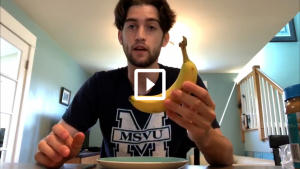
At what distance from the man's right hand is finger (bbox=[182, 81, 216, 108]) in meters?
0.25

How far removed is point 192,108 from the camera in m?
0.46

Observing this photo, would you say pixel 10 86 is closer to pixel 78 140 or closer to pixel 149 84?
pixel 149 84

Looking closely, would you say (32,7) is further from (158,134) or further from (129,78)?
(158,134)

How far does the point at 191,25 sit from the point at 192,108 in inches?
82.3

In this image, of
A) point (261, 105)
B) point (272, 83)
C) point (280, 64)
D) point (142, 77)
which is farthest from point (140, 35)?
point (280, 64)

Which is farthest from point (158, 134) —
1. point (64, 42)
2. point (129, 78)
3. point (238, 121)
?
point (238, 121)

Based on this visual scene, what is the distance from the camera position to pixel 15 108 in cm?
207

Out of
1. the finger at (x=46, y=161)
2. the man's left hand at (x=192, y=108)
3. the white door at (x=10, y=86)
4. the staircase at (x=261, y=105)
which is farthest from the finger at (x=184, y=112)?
the staircase at (x=261, y=105)

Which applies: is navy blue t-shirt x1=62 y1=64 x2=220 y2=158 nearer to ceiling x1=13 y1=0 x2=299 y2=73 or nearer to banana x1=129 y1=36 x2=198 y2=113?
banana x1=129 y1=36 x2=198 y2=113

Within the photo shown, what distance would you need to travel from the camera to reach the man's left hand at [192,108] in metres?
0.43

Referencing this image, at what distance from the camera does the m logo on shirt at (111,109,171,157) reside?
0.83 meters

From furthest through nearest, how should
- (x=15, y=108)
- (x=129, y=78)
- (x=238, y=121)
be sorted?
(x=238, y=121) → (x=15, y=108) → (x=129, y=78)

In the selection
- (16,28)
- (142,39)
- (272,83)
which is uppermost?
(16,28)

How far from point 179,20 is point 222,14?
0.44 meters
